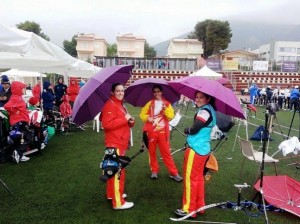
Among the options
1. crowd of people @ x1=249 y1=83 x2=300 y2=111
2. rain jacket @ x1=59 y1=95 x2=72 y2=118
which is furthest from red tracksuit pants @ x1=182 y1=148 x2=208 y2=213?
crowd of people @ x1=249 y1=83 x2=300 y2=111

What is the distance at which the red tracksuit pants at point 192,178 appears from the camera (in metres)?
3.82

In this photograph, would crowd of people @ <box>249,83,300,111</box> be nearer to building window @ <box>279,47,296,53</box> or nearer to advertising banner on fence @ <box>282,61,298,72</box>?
advertising banner on fence @ <box>282,61,298,72</box>

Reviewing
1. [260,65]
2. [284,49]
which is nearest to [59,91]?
[260,65]

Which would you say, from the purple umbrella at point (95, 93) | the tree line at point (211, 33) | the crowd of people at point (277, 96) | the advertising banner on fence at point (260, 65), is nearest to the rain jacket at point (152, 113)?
the purple umbrella at point (95, 93)

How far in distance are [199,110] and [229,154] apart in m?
4.05

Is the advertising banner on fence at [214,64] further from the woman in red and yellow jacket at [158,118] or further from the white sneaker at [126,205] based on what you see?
the white sneaker at [126,205]

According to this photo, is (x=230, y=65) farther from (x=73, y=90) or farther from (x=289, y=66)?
(x=73, y=90)

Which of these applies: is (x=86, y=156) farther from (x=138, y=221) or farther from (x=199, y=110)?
(x=199, y=110)

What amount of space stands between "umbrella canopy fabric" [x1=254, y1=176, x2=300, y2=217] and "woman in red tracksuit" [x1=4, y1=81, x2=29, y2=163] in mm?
4828

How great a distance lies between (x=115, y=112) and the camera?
3986 millimetres

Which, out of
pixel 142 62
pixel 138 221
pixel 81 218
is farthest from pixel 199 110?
pixel 142 62

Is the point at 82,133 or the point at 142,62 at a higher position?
the point at 142,62

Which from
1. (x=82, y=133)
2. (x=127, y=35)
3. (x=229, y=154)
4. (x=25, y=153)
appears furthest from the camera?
(x=127, y=35)

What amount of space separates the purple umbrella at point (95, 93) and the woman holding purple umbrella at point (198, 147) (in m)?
1.15
